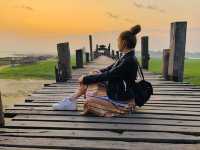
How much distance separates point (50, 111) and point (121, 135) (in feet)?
5.62

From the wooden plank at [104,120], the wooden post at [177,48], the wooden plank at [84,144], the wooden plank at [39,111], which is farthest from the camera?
the wooden post at [177,48]

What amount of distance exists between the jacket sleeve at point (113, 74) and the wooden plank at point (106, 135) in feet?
4.15

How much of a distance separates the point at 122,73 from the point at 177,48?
15.5ft

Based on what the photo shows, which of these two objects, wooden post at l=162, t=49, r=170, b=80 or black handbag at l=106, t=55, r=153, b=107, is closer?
black handbag at l=106, t=55, r=153, b=107

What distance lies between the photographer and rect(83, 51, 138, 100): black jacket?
5.65 metres

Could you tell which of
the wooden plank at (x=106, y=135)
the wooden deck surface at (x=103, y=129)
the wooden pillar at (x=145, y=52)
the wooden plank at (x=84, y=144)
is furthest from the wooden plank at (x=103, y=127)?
the wooden pillar at (x=145, y=52)

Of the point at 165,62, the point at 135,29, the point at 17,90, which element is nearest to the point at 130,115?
the point at 135,29

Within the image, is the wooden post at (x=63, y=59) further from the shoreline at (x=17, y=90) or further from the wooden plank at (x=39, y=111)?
the shoreline at (x=17, y=90)

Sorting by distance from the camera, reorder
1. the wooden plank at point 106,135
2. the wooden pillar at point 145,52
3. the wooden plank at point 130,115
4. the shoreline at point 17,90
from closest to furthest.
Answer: the wooden plank at point 106,135 → the wooden plank at point 130,115 → the wooden pillar at point 145,52 → the shoreline at point 17,90

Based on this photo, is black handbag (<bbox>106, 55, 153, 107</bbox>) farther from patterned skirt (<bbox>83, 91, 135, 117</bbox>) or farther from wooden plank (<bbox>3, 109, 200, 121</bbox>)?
wooden plank (<bbox>3, 109, 200, 121</bbox>)

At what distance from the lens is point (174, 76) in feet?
34.1

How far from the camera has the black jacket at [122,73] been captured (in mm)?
5648

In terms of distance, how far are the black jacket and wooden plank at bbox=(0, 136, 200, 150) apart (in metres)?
1.64

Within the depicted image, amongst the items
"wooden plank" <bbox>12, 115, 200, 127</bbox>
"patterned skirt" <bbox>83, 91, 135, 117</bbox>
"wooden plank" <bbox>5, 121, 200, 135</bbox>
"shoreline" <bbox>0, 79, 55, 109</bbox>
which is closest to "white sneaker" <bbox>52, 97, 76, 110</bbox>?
"patterned skirt" <bbox>83, 91, 135, 117</bbox>
